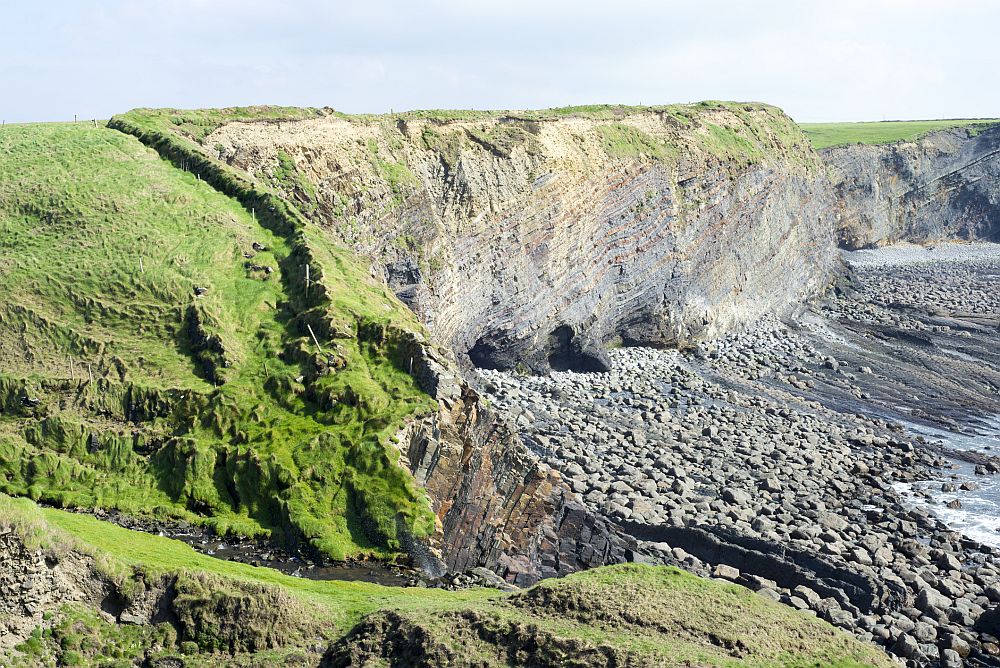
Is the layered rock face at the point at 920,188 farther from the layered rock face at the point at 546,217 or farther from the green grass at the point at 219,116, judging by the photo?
the green grass at the point at 219,116

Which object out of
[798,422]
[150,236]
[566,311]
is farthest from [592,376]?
[150,236]

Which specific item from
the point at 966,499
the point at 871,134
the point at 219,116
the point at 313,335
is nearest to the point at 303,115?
the point at 219,116

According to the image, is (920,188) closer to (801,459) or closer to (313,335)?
(801,459)

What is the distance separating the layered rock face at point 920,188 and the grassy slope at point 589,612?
310 ft

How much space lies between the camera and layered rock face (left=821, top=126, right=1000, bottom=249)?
104500 millimetres

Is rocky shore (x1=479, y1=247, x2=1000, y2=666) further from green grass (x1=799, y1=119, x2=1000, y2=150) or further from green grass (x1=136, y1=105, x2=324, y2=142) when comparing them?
green grass (x1=799, y1=119, x2=1000, y2=150)

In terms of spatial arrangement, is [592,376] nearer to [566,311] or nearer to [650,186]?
[566,311]

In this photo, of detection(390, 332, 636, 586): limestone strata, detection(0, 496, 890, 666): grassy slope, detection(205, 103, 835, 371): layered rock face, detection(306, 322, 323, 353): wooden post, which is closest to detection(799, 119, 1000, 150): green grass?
detection(205, 103, 835, 371): layered rock face

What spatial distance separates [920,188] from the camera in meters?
110

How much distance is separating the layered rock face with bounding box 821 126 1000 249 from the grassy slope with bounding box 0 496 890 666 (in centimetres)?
9441

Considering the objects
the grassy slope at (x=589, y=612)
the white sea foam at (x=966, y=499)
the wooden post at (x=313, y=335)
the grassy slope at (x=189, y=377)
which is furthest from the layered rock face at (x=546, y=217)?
the grassy slope at (x=589, y=612)

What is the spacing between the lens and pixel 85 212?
35000 mm

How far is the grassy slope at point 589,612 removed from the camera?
51.2ft

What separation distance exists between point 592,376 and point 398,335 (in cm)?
2363
